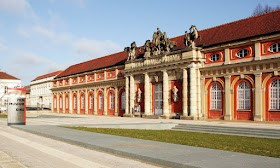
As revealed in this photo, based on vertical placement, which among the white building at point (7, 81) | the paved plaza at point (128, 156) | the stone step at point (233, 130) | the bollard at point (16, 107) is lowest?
the stone step at point (233, 130)

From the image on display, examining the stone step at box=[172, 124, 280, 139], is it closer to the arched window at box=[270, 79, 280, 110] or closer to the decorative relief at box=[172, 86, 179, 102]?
the arched window at box=[270, 79, 280, 110]

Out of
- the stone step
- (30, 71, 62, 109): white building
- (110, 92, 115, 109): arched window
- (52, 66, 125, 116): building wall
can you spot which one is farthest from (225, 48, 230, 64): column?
(30, 71, 62, 109): white building

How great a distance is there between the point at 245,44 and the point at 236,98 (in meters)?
4.90

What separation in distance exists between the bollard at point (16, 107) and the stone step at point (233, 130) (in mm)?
11740

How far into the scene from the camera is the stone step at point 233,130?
20062 mm

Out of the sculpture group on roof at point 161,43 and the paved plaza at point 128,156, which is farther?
the sculpture group on roof at point 161,43

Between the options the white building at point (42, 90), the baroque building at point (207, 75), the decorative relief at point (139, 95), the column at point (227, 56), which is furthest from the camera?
the white building at point (42, 90)

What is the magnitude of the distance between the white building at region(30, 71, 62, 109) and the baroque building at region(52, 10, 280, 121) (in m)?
44.6

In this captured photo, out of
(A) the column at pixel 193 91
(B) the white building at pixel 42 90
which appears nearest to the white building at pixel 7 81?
(B) the white building at pixel 42 90

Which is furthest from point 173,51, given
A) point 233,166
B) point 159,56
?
point 233,166

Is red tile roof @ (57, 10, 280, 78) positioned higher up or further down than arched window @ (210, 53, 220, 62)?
higher up

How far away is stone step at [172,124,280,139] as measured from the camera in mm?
20062

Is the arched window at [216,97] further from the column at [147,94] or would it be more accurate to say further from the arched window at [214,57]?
the column at [147,94]

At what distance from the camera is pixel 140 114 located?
42.5m
